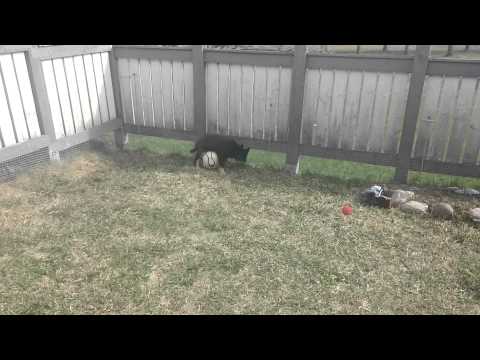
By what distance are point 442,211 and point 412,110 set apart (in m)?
1.69

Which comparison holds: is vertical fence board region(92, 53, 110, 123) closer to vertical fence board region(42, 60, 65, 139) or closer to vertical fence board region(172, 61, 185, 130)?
vertical fence board region(42, 60, 65, 139)

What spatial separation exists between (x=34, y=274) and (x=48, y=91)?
3662mm

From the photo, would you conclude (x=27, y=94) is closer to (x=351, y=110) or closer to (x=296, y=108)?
(x=296, y=108)

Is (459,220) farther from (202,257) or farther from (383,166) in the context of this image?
(202,257)

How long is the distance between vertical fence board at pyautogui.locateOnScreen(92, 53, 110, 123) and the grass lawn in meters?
1.53

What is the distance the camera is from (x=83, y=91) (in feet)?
24.0

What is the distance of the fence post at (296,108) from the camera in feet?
21.0

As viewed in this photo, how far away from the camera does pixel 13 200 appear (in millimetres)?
5617

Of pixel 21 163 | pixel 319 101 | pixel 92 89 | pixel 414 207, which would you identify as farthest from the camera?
pixel 92 89

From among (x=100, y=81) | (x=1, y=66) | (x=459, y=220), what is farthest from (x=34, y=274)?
(x=459, y=220)

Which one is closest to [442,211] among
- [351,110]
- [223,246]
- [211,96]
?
[351,110]

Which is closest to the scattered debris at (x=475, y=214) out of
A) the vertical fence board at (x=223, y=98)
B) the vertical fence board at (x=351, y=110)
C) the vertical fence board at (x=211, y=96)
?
the vertical fence board at (x=351, y=110)

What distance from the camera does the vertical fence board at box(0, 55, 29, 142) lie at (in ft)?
19.2

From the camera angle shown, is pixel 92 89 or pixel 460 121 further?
pixel 92 89
